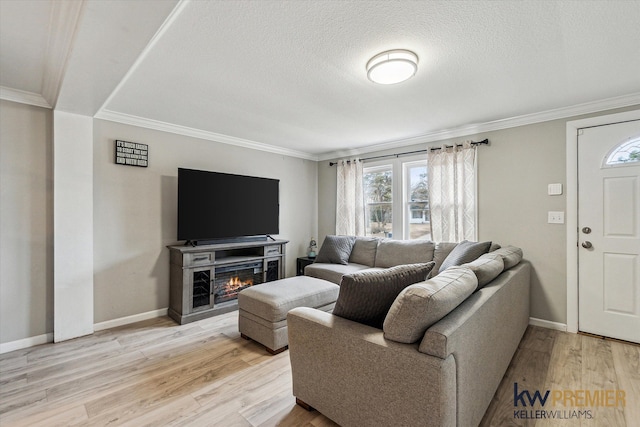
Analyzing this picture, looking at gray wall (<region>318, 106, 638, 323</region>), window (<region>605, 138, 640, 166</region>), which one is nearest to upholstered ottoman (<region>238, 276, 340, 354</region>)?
gray wall (<region>318, 106, 638, 323</region>)

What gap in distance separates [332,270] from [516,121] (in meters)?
2.81

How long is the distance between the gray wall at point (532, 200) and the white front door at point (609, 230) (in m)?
0.17

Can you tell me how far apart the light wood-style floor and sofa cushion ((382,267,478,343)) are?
0.85 meters

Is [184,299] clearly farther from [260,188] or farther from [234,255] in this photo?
[260,188]

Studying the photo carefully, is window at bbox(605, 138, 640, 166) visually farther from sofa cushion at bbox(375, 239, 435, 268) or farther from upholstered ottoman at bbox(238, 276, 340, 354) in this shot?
upholstered ottoman at bbox(238, 276, 340, 354)

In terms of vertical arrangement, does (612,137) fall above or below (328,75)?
below

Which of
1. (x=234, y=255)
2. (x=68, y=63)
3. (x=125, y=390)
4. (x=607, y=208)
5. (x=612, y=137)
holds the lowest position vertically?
(x=125, y=390)

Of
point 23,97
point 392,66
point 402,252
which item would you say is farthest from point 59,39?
point 402,252

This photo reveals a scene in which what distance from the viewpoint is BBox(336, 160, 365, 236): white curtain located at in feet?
15.8

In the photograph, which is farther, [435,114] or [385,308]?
[435,114]

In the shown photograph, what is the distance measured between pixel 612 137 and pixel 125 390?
4.75m

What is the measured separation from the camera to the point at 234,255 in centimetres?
405

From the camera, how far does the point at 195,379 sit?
219 cm

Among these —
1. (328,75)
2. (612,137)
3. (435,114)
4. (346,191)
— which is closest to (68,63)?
(328,75)
